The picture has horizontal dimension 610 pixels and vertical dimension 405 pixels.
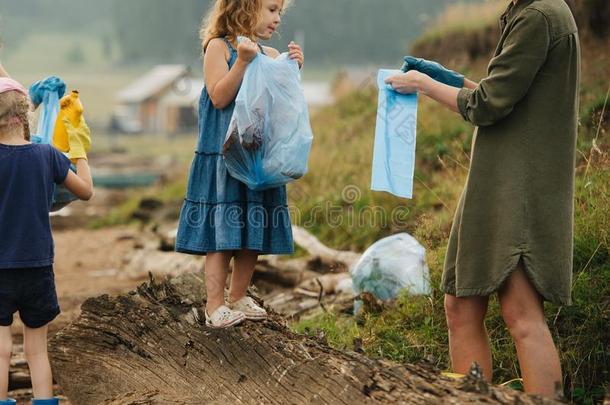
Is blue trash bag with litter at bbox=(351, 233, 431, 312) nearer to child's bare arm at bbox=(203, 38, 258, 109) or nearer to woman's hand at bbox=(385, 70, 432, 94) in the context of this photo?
child's bare arm at bbox=(203, 38, 258, 109)

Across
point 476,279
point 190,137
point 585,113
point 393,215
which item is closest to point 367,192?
point 393,215

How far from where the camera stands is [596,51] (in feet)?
33.9

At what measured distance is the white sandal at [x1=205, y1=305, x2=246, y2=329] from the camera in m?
4.71

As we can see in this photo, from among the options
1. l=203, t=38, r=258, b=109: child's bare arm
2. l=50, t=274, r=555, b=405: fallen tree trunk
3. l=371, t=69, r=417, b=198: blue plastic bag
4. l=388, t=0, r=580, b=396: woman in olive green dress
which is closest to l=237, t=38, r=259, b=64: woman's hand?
l=203, t=38, r=258, b=109: child's bare arm

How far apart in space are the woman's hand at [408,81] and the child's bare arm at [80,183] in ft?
5.09

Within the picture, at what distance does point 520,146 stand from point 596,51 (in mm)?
7029

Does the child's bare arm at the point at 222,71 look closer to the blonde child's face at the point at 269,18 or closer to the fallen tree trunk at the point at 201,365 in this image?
the blonde child's face at the point at 269,18

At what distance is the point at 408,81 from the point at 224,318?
145 cm

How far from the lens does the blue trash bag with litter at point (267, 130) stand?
450cm

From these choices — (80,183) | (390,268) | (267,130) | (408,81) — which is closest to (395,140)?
(408,81)

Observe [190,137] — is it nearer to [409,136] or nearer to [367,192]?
[367,192]

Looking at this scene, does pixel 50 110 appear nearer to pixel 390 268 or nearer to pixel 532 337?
pixel 390 268

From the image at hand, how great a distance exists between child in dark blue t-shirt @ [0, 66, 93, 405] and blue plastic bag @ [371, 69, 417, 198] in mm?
1483

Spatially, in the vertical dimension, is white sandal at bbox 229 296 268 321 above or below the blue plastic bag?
below
